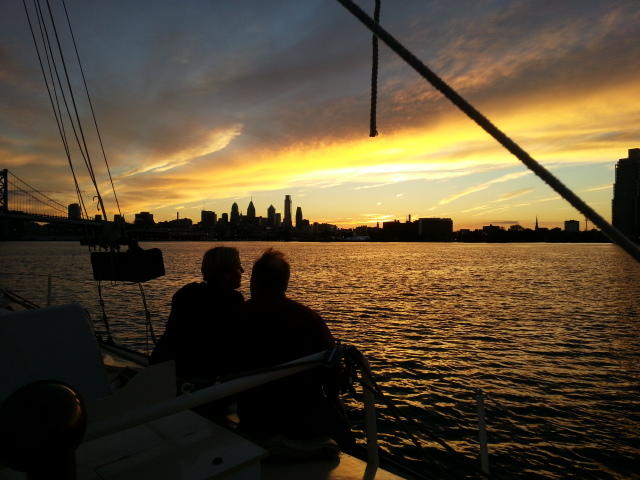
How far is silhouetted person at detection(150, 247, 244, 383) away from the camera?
3.74 meters

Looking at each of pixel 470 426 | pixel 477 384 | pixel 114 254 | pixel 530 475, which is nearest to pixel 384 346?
pixel 477 384

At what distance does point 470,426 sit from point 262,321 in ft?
28.5

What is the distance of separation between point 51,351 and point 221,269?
60.5 inches

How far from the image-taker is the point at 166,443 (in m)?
2.27

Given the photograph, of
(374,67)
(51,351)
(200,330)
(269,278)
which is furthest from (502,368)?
(51,351)

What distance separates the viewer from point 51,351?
258 cm

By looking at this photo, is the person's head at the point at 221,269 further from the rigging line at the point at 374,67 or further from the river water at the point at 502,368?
the river water at the point at 502,368

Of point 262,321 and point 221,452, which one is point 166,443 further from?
point 262,321

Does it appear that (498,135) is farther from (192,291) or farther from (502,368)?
(502,368)

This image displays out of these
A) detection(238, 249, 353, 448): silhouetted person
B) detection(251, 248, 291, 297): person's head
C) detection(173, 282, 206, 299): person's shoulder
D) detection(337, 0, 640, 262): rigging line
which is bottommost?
detection(238, 249, 353, 448): silhouetted person

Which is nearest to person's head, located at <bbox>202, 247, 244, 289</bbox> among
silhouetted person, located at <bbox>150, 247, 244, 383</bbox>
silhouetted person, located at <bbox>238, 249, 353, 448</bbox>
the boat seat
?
silhouetted person, located at <bbox>150, 247, 244, 383</bbox>

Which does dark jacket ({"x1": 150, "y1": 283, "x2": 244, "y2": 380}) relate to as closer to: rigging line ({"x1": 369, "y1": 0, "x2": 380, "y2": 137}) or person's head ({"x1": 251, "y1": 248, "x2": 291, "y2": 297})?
person's head ({"x1": 251, "y1": 248, "x2": 291, "y2": 297})

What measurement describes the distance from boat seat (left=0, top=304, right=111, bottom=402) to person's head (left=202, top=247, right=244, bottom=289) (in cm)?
115

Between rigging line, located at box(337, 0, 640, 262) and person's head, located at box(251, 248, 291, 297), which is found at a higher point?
rigging line, located at box(337, 0, 640, 262)
